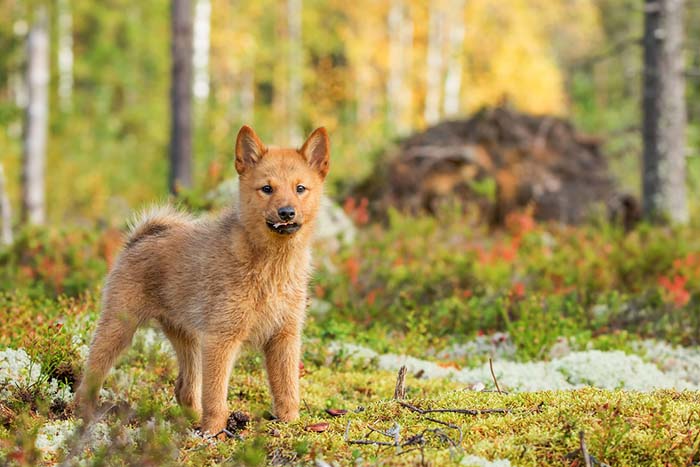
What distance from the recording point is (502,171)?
14.7 metres

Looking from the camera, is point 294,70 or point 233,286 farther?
point 294,70

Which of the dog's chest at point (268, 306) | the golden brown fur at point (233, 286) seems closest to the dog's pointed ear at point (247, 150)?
the golden brown fur at point (233, 286)

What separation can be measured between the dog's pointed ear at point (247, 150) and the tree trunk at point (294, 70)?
24083mm

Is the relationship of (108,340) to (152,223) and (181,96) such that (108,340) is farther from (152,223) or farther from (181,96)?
(181,96)

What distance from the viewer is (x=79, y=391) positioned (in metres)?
5.20

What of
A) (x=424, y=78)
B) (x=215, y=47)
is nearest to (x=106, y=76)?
(x=215, y=47)

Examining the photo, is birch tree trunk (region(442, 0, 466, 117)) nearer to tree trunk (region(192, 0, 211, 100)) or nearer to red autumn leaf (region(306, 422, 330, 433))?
tree trunk (region(192, 0, 211, 100))

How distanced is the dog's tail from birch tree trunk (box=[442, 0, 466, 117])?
24.8 metres

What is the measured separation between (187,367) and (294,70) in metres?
25.8

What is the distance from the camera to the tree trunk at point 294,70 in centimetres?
2992

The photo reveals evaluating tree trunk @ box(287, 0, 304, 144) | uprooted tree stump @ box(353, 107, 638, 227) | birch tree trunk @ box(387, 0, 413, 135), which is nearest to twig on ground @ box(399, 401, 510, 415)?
A: uprooted tree stump @ box(353, 107, 638, 227)

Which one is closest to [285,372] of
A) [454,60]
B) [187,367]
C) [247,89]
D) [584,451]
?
[187,367]

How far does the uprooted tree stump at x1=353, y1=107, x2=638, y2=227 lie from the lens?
47.0ft

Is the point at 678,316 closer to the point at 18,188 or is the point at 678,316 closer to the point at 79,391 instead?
the point at 79,391
